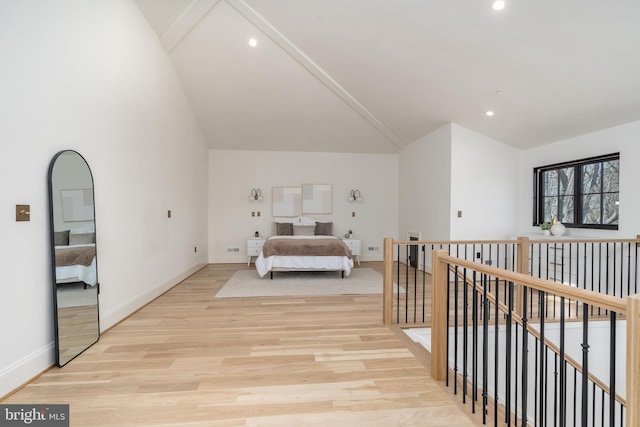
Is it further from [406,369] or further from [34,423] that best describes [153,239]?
[406,369]

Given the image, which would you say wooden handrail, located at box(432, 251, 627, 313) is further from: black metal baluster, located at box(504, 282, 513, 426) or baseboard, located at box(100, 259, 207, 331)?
baseboard, located at box(100, 259, 207, 331)

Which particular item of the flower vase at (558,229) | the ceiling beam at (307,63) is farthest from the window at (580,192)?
the ceiling beam at (307,63)

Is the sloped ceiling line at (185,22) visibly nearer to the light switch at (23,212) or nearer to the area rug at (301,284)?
the light switch at (23,212)

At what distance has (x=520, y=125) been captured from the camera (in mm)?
4309

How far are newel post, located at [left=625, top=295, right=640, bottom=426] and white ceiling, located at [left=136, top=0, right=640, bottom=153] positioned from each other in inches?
110

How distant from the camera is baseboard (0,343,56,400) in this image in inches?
70.8

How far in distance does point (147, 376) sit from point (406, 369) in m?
1.91

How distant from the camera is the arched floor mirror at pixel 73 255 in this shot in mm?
2145

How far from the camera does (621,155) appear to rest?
3652mm

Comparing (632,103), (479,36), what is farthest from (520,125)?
(479,36)

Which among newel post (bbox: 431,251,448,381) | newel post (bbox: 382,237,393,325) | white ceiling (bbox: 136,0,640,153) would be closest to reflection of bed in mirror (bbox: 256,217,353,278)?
newel post (bbox: 382,237,393,325)

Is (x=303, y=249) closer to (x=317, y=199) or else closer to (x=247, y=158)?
(x=317, y=199)

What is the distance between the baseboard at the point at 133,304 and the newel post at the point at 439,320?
3010mm

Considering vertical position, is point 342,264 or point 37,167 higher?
point 37,167
